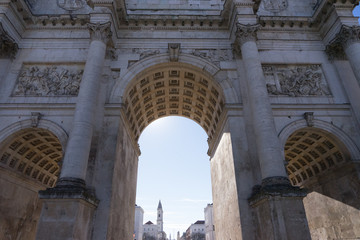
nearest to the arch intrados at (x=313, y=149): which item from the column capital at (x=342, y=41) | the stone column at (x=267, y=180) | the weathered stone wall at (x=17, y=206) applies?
the stone column at (x=267, y=180)

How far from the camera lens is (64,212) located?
34.6ft

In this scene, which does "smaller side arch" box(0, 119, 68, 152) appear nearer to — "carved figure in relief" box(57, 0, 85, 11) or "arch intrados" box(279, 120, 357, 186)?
"carved figure in relief" box(57, 0, 85, 11)

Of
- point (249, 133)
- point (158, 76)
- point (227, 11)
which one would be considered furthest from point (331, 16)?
point (158, 76)

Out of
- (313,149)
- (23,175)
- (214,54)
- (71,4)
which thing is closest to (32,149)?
(23,175)

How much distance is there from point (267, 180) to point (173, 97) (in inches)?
466

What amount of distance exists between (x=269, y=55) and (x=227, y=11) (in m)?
4.39

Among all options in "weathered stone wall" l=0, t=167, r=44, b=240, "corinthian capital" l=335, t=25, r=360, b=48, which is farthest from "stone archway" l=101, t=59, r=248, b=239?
"corinthian capital" l=335, t=25, r=360, b=48

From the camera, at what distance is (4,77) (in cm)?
1617

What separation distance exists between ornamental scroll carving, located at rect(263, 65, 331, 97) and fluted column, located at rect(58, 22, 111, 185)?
11041 mm

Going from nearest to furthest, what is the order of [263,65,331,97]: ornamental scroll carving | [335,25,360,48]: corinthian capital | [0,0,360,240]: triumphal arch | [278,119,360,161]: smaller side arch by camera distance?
[0,0,360,240]: triumphal arch, [278,119,360,161]: smaller side arch, [335,25,360,48]: corinthian capital, [263,65,331,97]: ornamental scroll carving

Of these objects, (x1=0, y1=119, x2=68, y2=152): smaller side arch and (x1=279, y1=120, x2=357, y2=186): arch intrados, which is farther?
(x1=279, y1=120, x2=357, y2=186): arch intrados

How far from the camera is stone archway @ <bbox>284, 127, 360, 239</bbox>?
14.4 metres

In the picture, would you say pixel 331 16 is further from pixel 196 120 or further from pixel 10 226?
pixel 10 226

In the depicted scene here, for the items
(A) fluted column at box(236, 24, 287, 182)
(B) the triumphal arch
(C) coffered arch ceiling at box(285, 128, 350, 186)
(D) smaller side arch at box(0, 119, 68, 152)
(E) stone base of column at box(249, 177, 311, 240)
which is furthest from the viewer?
(C) coffered arch ceiling at box(285, 128, 350, 186)
